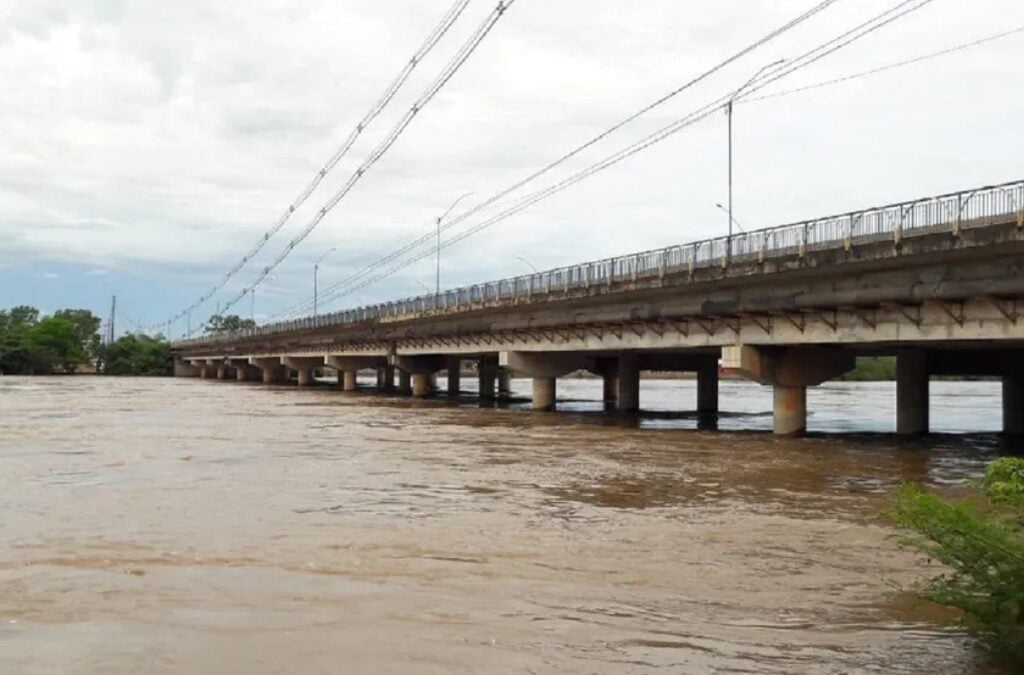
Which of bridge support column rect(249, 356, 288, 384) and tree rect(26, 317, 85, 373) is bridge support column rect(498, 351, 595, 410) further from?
tree rect(26, 317, 85, 373)

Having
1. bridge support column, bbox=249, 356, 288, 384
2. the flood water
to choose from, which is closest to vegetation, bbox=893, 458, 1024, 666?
the flood water

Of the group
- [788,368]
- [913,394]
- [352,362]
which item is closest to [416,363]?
[352,362]

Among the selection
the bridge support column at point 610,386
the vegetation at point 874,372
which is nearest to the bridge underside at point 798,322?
the bridge support column at point 610,386

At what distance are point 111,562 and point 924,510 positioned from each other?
31.9 ft

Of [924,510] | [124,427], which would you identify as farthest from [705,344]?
[924,510]

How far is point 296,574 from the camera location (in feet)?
39.4

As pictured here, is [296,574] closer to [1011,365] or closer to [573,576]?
[573,576]

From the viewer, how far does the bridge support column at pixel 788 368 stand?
38.8 meters

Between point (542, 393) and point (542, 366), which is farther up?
point (542, 366)

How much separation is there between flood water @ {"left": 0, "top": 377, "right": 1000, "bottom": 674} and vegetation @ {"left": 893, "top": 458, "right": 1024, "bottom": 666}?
462 millimetres

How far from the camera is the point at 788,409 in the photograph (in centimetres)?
3934

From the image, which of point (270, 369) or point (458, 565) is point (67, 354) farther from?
point (458, 565)

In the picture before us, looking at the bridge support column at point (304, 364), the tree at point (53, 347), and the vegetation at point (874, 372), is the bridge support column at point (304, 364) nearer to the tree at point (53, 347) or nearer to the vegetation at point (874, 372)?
the tree at point (53, 347)

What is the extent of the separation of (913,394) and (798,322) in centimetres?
803
